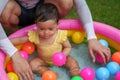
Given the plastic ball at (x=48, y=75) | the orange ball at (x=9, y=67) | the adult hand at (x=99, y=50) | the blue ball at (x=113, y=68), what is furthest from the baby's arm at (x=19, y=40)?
the blue ball at (x=113, y=68)

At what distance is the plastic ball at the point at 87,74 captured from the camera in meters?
1.57

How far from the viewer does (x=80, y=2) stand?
5.71 ft

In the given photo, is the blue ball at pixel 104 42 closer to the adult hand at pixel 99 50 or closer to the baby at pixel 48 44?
the adult hand at pixel 99 50

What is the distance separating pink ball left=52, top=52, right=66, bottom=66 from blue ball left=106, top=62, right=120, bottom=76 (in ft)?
0.81

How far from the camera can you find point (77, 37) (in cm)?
183

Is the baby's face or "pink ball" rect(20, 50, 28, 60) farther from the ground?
the baby's face

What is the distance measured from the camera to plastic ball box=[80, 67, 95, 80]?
1.57m

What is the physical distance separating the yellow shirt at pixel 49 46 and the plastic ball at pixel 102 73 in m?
0.26

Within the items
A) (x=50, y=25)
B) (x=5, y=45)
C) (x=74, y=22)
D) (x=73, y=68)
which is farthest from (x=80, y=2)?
(x=5, y=45)

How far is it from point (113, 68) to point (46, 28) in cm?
41

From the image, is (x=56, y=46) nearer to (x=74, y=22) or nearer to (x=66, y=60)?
(x=66, y=60)

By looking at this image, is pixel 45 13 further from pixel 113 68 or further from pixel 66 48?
pixel 113 68

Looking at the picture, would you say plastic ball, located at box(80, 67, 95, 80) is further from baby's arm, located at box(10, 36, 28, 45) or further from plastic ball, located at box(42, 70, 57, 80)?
baby's arm, located at box(10, 36, 28, 45)

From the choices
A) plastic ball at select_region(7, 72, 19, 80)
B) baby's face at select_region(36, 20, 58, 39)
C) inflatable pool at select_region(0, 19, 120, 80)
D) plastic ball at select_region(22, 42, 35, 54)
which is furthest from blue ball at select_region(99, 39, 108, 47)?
plastic ball at select_region(7, 72, 19, 80)
